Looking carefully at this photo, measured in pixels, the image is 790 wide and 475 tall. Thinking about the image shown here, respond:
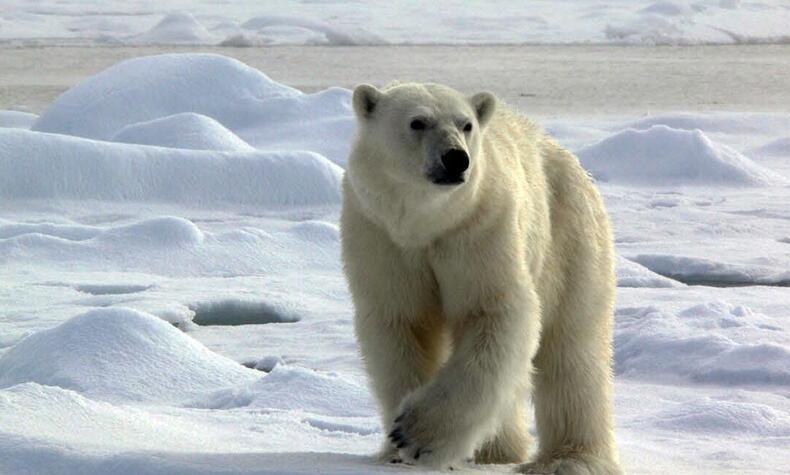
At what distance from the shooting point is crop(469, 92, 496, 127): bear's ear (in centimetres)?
329

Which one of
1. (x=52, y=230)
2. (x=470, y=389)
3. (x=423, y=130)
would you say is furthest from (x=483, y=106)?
(x=52, y=230)

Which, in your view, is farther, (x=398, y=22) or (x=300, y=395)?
(x=398, y=22)

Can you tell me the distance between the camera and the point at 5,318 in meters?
5.46

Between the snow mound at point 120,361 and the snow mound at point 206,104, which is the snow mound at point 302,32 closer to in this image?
the snow mound at point 206,104

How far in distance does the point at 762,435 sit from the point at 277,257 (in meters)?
2.87

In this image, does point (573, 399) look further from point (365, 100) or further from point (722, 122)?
point (722, 122)

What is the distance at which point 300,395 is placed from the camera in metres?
4.36

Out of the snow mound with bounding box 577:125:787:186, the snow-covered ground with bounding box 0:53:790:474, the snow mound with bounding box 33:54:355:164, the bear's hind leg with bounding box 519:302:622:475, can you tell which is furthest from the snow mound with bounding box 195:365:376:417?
the snow mound with bounding box 577:125:787:186

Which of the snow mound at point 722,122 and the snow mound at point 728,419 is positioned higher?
the snow mound at point 728,419

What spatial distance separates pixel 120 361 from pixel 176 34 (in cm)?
1396

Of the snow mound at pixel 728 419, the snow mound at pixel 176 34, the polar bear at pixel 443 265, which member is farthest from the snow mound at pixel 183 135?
the snow mound at pixel 176 34

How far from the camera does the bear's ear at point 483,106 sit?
→ 10.8ft

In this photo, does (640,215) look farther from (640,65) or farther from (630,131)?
(640,65)

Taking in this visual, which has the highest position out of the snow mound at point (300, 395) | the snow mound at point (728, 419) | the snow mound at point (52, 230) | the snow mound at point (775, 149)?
the snow mound at point (300, 395)
